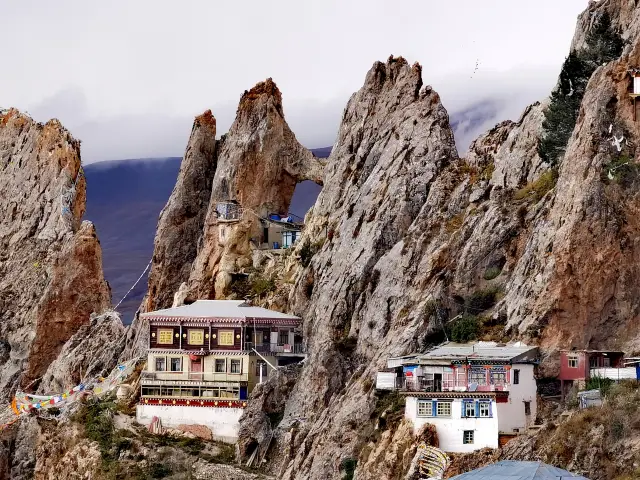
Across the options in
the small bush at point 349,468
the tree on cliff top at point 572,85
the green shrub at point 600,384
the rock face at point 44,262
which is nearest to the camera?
the green shrub at point 600,384

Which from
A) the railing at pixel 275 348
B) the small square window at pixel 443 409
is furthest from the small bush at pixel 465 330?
the railing at pixel 275 348

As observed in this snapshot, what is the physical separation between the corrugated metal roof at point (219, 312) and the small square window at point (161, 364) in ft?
11.9

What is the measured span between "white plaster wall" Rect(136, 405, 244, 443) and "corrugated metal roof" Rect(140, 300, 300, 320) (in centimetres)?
807

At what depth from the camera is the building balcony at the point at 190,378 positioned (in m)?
142

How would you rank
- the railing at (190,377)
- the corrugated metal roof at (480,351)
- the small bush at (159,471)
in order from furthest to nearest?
the railing at (190,377) → the small bush at (159,471) → the corrugated metal roof at (480,351)

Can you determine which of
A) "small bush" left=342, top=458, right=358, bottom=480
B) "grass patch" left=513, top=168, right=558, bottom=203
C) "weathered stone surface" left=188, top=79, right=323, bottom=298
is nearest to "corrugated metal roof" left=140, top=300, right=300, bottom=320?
"weathered stone surface" left=188, top=79, right=323, bottom=298

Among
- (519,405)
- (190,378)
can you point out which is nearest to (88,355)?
(190,378)

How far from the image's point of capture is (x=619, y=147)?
120625 millimetres

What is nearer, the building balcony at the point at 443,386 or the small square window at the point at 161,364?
the building balcony at the point at 443,386

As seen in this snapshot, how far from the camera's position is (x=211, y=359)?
5645 inches

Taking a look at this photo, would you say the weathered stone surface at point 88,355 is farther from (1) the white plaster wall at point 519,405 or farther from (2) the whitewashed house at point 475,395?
(1) the white plaster wall at point 519,405

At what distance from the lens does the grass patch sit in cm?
13000

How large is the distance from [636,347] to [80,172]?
9607cm

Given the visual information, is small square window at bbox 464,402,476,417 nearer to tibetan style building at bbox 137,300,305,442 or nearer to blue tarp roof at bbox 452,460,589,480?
blue tarp roof at bbox 452,460,589,480
